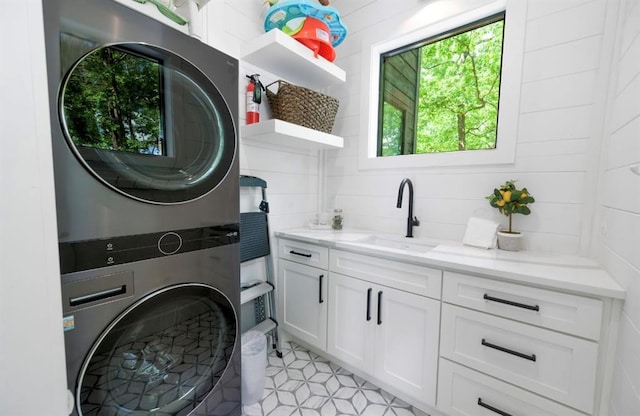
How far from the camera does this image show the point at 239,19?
1.68 meters

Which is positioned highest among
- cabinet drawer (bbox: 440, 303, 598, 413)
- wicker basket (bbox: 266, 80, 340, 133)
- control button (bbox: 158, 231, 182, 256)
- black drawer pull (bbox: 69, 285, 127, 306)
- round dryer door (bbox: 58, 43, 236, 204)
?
wicker basket (bbox: 266, 80, 340, 133)

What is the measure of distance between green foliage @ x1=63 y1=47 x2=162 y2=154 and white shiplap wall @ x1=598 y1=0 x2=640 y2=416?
1.59 m

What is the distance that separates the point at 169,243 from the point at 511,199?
64.6 inches

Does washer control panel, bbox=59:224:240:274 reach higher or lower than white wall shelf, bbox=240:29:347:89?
lower

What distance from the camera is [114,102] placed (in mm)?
759

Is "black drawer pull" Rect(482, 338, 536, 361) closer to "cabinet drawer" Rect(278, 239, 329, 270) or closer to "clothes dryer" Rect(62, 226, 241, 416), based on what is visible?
"cabinet drawer" Rect(278, 239, 329, 270)

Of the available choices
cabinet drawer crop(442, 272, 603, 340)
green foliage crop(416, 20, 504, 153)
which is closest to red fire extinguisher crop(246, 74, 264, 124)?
green foliage crop(416, 20, 504, 153)

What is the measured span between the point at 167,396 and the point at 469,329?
1248 millimetres

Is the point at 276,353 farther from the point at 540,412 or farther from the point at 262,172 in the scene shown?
the point at 540,412

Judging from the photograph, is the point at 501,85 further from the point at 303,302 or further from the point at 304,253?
the point at 303,302

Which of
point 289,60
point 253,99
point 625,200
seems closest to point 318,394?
point 625,200

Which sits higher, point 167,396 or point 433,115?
point 433,115

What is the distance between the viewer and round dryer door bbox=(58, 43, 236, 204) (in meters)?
0.69

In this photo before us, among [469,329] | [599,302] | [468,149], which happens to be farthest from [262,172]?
[599,302]
